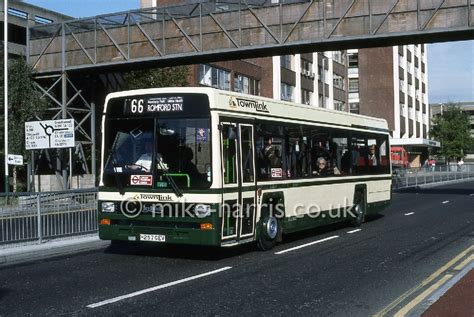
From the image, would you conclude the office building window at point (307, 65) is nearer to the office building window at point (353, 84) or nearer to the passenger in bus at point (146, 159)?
the office building window at point (353, 84)

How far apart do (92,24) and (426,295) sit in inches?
1057

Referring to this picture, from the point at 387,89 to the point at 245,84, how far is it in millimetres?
39768

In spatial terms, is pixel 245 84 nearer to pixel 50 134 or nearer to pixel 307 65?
pixel 307 65

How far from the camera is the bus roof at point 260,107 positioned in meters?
10.6

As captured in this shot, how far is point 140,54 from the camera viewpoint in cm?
2936

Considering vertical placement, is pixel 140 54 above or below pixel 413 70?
below

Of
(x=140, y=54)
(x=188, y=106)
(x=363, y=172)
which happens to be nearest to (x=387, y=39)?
(x=363, y=172)

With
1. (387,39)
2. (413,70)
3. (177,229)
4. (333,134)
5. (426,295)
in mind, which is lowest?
(426,295)

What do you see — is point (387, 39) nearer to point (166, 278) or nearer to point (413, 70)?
point (166, 278)

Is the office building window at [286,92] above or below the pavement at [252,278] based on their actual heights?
above

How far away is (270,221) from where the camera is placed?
11.9 meters

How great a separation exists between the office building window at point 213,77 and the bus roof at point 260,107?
26.0 meters

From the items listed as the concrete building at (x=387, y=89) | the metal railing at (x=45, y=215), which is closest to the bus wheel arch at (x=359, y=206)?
the metal railing at (x=45, y=215)

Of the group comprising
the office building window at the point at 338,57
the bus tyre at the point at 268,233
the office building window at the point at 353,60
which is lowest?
the bus tyre at the point at 268,233
